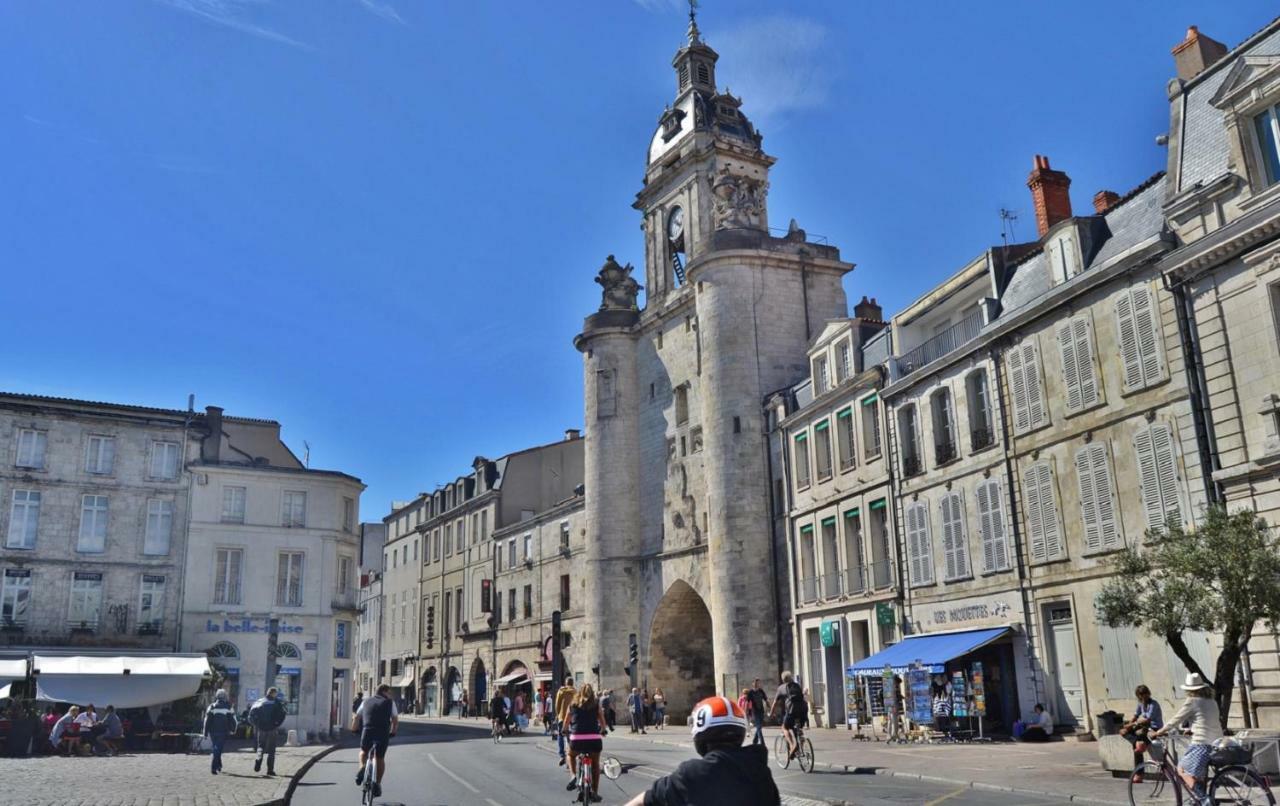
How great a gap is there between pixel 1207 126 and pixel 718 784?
18.2 m

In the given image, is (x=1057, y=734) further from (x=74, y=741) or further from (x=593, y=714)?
(x=74, y=741)

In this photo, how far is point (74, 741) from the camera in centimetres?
2488

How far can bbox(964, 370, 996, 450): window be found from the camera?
23.5m

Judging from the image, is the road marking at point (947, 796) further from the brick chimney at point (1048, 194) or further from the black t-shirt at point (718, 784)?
the brick chimney at point (1048, 194)

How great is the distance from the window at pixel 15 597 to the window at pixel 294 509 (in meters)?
7.52

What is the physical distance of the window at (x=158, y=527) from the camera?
111 feet

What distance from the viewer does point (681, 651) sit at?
3997 cm

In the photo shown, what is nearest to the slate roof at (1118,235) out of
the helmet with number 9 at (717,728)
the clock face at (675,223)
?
the helmet with number 9 at (717,728)

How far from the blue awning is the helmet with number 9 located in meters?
18.9

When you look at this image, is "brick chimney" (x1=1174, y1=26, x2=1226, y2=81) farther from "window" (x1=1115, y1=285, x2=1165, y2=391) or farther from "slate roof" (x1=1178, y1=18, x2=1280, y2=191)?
"window" (x1=1115, y1=285, x2=1165, y2=391)

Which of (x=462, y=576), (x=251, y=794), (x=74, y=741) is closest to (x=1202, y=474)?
(x=251, y=794)

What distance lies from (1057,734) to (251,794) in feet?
48.9

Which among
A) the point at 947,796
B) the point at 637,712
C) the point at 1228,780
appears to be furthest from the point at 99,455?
the point at 1228,780

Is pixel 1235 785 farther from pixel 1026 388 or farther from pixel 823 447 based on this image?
pixel 823 447
